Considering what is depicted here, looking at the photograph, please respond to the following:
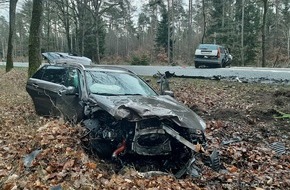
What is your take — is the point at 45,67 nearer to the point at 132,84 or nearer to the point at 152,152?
the point at 132,84

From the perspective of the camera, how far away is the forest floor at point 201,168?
4.87 meters

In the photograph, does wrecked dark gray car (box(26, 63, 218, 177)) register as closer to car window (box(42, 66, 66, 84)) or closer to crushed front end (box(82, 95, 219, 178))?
crushed front end (box(82, 95, 219, 178))

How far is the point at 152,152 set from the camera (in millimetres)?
5527

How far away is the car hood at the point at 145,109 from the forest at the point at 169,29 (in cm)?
2444

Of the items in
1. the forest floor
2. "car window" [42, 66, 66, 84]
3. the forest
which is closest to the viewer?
the forest floor

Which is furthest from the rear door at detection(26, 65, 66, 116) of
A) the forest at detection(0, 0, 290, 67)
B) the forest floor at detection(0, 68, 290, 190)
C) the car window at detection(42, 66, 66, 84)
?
the forest at detection(0, 0, 290, 67)

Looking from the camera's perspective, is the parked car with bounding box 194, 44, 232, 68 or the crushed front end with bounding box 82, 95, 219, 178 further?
Result: the parked car with bounding box 194, 44, 232, 68

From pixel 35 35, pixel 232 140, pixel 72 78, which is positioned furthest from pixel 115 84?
pixel 35 35

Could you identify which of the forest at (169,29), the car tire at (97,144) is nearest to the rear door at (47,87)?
the car tire at (97,144)

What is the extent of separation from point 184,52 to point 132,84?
4131cm

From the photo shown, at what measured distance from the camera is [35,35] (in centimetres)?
1512

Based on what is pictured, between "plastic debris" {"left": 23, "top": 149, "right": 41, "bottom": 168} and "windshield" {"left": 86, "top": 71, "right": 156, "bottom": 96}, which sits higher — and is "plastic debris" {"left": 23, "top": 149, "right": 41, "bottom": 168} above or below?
below

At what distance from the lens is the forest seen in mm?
35812

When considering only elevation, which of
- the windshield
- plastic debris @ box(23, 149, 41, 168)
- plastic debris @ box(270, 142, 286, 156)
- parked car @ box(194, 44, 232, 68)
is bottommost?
plastic debris @ box(270, 142, 286, 156)
